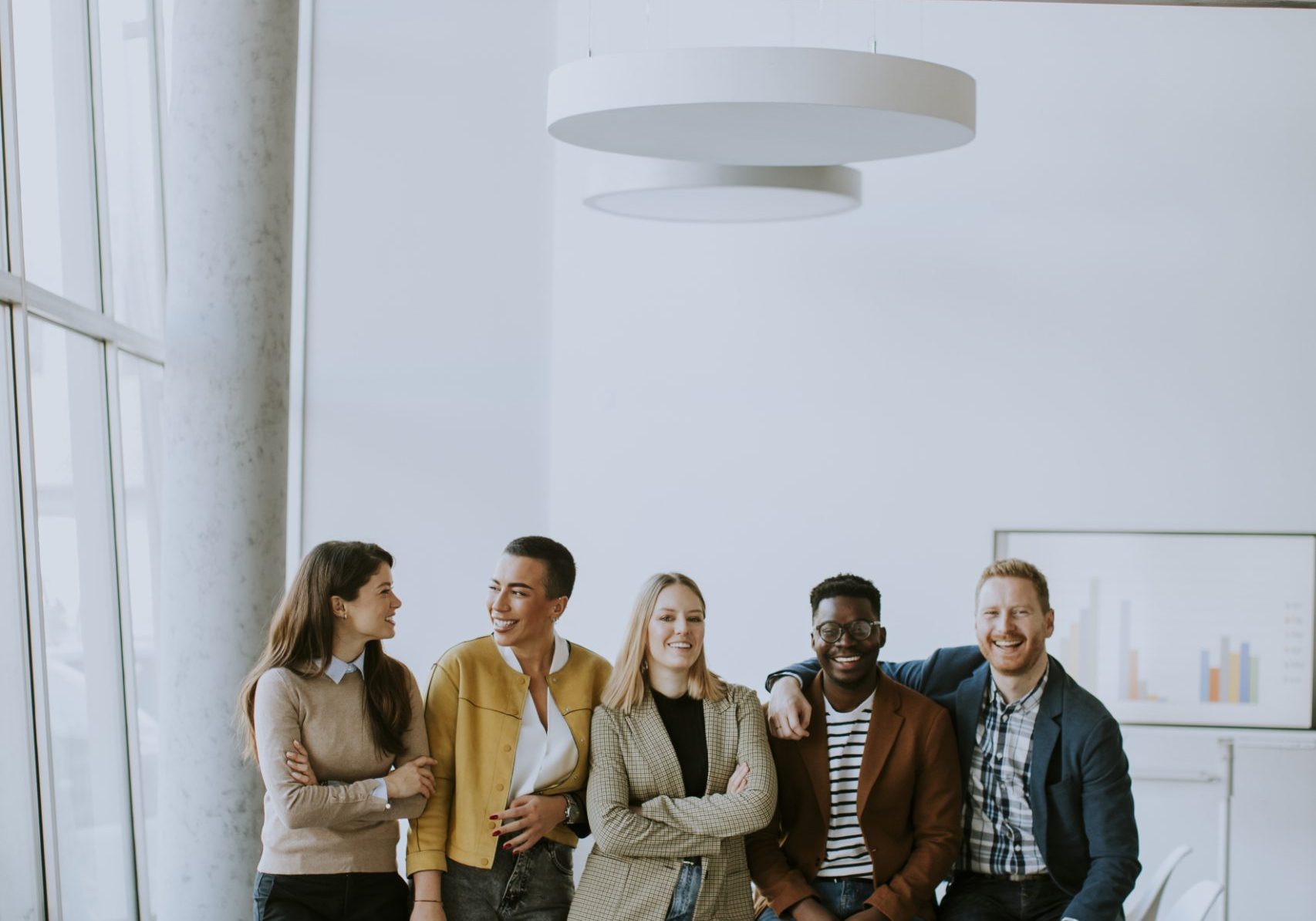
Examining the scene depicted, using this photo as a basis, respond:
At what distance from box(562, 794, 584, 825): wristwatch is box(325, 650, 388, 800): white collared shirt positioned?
55 centimetres

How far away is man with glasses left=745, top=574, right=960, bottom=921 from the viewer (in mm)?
4457

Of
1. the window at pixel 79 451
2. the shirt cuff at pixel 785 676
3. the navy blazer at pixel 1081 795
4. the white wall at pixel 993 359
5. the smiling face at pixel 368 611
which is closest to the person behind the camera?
the smiling face at pixel 368 611

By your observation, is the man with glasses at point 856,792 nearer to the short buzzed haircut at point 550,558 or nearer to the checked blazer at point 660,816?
the checked blazer at point 660,816

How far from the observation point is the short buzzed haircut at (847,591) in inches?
176

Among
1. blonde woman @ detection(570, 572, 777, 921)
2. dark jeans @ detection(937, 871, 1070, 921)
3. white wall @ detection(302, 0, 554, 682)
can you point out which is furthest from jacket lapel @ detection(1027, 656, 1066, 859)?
white wall @ detection(302, 0, 554, 682)

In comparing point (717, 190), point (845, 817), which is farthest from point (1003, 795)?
point (717, 190)

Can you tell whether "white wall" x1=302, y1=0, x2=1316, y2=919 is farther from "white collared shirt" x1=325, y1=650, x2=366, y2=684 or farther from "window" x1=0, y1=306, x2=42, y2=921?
"white collared shirt" x1=325, y1=650, x2=366, y2=684

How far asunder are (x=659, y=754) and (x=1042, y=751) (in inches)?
45.7

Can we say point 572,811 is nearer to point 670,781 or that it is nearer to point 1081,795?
point 670,781

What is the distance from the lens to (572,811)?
4.38 metres

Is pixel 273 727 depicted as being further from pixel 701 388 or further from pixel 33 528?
pixel 701 388

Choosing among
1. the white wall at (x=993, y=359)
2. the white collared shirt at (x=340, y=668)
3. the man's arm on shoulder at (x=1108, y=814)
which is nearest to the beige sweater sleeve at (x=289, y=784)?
the white collared shirt at (x=340, y=668)

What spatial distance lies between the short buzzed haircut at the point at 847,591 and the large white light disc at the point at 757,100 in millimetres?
1566

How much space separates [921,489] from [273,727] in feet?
15.8
